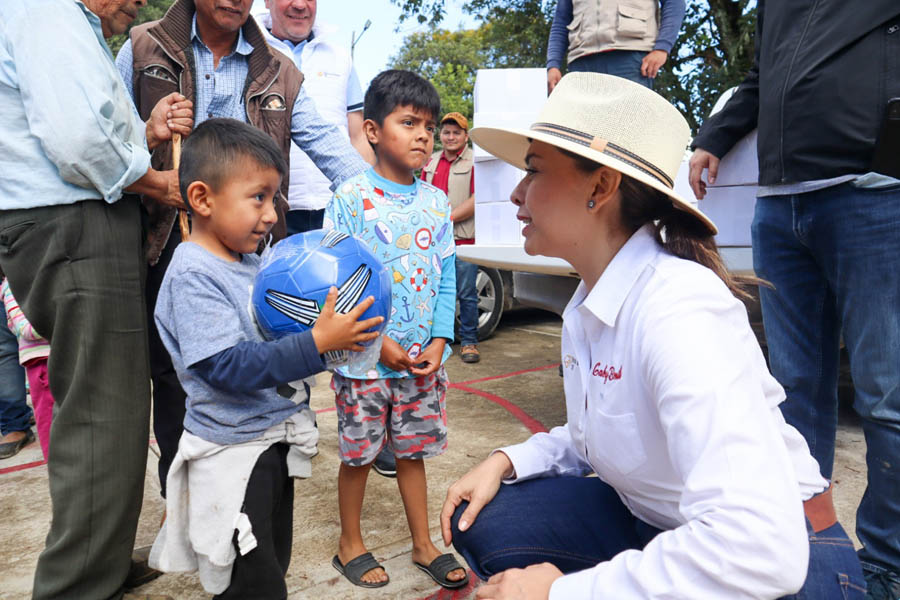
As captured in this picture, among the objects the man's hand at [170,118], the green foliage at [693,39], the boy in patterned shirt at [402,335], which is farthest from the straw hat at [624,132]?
the green foliage at [693,39]

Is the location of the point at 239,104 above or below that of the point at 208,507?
above

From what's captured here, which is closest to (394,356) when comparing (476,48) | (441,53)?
(476,48)

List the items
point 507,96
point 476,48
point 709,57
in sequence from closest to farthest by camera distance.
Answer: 1. point 507,96
2. point 709,57
3. point 476,48

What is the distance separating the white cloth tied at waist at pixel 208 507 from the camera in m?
1.73

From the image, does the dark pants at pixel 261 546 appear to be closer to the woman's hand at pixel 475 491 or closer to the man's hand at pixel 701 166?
the woman's hand at pixel 475 491

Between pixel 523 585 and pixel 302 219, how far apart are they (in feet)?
8.80

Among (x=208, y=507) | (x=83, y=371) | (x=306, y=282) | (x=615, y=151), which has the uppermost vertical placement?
(x=615, y=151)

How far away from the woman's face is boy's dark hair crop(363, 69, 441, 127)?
3.43ft

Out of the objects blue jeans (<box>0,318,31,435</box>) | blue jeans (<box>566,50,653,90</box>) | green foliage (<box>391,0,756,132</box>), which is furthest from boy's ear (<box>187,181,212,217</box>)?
green foliage (<box>391,0,756,132</box>)

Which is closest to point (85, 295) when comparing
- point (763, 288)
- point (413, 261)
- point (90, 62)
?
point (90, 62)

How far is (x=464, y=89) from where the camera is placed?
108 ft

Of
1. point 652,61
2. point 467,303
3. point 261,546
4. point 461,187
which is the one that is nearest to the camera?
point 261,546

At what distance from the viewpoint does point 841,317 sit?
2072 mm

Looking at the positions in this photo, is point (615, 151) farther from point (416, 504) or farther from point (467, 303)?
point (467, 303)
